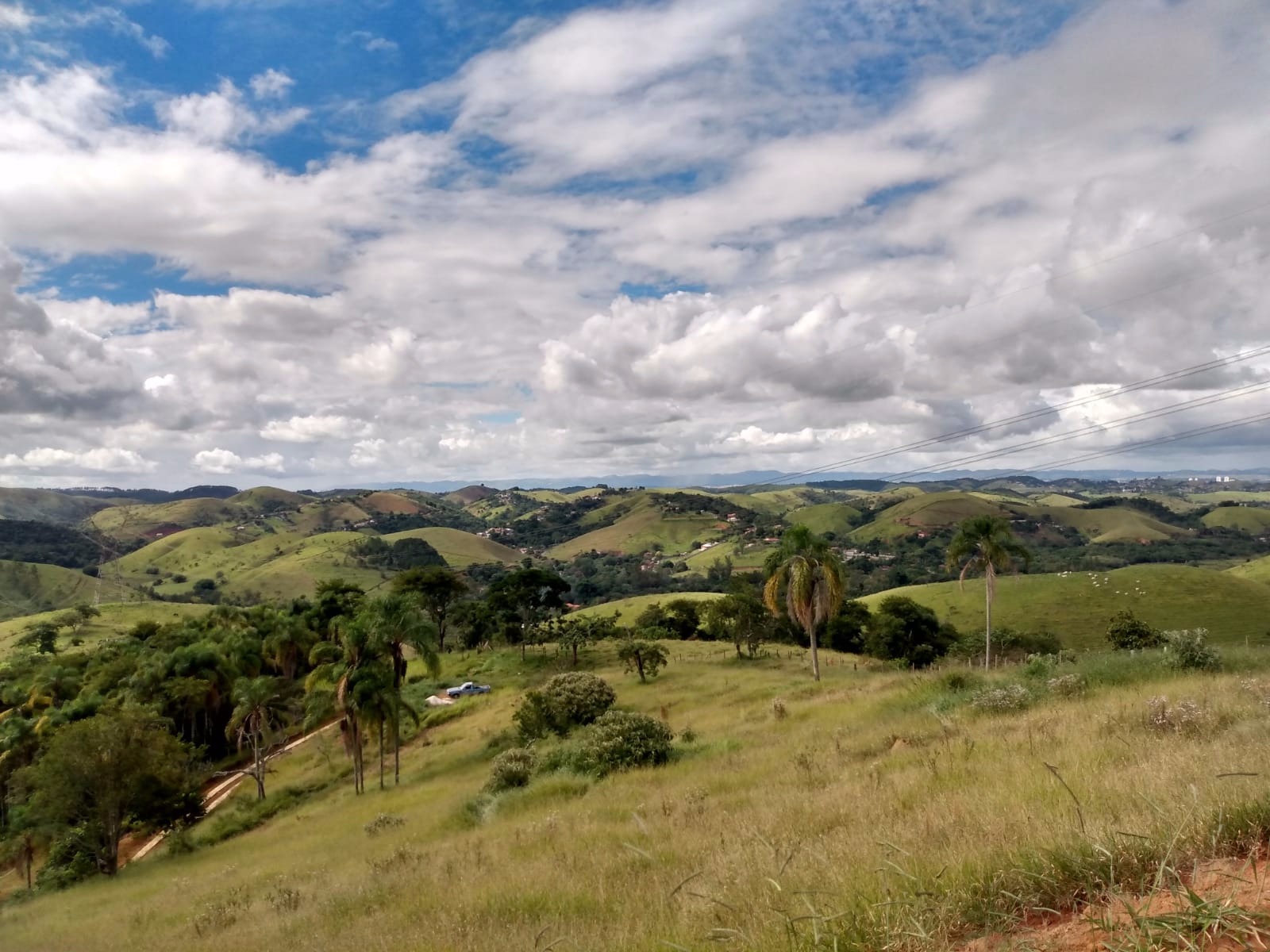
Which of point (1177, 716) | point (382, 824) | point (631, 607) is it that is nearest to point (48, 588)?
point (631, 607)

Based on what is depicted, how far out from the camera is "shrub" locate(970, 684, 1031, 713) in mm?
16500

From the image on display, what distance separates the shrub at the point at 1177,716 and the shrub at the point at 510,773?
55.5ft

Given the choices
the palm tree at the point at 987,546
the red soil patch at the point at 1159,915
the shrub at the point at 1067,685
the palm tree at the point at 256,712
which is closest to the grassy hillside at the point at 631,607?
the palm tree at the point at 256,712

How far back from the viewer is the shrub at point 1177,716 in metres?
10.4

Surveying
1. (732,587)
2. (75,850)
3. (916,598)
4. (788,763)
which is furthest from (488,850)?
(916,598)

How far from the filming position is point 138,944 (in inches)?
542

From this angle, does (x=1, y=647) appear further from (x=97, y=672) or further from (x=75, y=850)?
(x=75, y=850)

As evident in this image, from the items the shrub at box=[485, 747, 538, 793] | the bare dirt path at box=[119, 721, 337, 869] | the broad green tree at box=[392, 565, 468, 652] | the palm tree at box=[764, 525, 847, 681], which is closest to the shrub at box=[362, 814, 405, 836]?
the shrub at box=[485, 747, 538, 793]

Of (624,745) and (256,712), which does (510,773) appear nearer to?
(624,745)

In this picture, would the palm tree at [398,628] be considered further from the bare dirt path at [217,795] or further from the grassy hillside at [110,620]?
the grassy hillside at [110,620]

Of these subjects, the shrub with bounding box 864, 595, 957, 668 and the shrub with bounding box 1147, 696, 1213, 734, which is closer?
the shrub with bounding box 1147, 696, 1213, 734

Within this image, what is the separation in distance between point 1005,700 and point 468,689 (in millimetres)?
43249

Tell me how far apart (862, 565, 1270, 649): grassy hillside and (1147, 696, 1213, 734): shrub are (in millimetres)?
74131

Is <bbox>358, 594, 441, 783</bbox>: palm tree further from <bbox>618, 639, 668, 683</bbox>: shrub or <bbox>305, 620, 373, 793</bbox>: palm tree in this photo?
<bbox>618, 639, 668, 683</bbox>: shrub
